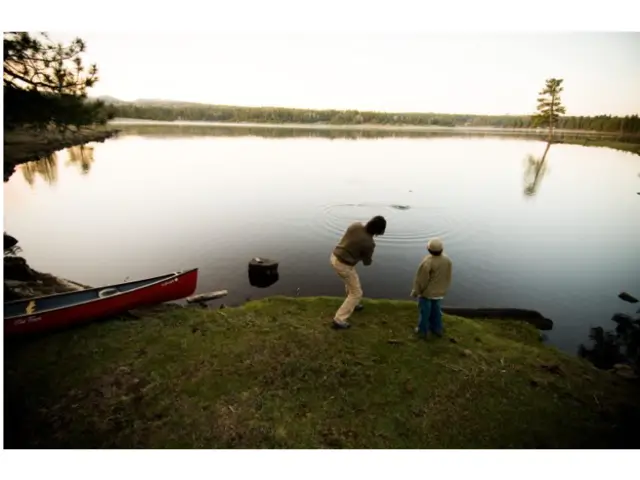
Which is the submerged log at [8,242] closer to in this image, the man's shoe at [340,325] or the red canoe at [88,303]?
the red canoe at [88,303]

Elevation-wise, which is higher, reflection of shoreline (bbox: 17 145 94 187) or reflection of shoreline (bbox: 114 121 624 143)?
reflection of shoreline (bbox: 114 121 624 143)

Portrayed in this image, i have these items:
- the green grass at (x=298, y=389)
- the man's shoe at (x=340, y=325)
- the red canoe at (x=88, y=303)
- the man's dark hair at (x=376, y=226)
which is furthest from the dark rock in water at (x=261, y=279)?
the man's dark hair at (x=376, y=226)

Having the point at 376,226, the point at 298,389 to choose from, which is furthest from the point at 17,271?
the point at 376,226

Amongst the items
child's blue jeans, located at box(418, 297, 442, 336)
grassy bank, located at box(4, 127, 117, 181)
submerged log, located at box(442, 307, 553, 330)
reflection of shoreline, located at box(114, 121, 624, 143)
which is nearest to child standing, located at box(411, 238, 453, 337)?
child's blue jeans, located at box(418, 297, 442, 336)

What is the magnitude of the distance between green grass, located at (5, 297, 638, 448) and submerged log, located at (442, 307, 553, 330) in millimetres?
1603

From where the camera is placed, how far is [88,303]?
6.79 meters

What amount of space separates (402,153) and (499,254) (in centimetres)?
3169

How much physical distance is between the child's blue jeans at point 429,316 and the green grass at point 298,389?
0.25 meters

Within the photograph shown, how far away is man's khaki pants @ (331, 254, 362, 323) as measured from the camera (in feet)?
21.5

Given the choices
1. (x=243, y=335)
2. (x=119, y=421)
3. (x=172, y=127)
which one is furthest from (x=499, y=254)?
(x=172, y=127)

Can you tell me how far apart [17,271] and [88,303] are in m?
4.89

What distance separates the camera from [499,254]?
13.8 meters

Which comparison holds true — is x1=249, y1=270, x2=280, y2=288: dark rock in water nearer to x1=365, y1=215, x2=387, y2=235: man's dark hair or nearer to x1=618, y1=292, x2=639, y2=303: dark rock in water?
x1=365, y1=215, x2=387, y2=235: man's dark hair

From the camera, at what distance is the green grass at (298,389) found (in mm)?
4621
